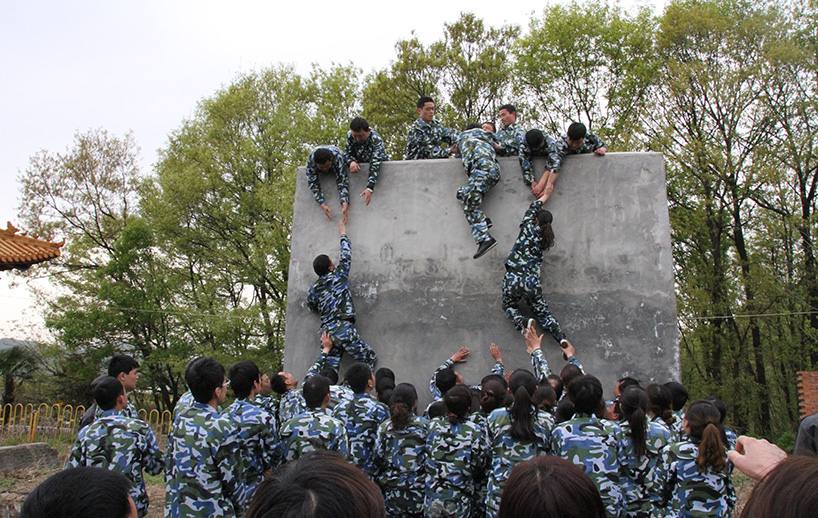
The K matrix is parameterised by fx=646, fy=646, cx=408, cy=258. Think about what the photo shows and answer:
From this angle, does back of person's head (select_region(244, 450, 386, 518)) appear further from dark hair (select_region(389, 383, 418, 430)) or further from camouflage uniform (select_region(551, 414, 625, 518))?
dark hair (select_region(389, 383, 418, 430))

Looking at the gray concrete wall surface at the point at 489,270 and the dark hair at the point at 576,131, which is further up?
the dark hair at the point at 576,131

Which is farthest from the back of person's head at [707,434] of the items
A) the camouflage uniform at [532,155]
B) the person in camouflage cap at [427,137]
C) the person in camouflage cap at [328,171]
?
the person in camouflage cap at [427,137]

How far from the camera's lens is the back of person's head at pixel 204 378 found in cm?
433

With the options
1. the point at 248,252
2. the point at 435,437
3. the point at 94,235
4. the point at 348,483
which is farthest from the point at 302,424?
the point at 94,235

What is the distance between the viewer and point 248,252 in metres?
26.7

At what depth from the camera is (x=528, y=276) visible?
8242mm

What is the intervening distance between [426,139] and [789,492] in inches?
344

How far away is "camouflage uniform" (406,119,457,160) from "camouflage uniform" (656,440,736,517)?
644 cm

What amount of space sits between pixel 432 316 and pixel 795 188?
1892 cm

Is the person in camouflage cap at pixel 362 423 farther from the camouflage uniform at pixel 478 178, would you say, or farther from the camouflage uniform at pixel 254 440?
the camouflage uniform at pixel 478 178

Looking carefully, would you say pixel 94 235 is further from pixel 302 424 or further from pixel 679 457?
pixel 679 457

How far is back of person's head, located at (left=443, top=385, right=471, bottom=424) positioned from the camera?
4855 millimetres

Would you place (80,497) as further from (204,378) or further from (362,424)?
(362,424)

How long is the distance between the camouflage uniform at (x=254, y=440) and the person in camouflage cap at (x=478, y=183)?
15.5 ft
